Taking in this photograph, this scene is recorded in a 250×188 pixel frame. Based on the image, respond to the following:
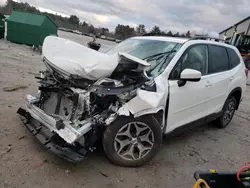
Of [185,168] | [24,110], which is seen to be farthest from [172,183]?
[24,110]

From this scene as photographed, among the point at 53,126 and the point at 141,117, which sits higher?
the point at 141,117

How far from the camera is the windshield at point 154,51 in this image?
340cm

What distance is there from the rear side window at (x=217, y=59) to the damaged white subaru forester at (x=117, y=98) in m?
0.26

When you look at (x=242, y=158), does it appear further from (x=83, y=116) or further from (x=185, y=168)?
(x=83, y=116)

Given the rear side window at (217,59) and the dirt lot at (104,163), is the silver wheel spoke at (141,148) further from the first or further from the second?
the rear side window at (217,59)

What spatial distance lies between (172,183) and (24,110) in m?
2.31

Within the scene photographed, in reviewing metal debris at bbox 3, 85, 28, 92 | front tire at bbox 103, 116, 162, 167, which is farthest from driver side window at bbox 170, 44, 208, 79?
metal debris at bbox 3, 85, 28, 92

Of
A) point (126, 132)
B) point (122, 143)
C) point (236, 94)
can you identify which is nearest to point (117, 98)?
point (126, 132)

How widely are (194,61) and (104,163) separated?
211cm

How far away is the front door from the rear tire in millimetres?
962

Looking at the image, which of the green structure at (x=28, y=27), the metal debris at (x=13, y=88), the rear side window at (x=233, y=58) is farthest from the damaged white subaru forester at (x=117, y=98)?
the green structure at (x=28, y=27)

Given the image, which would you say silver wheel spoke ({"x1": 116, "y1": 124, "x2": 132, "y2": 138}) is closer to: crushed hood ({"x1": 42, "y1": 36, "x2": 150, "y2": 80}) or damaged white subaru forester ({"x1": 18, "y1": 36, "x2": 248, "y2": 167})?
damaged white subaru forester ({"x1": 18, "y1": 36, "x2": 248, "y2": 167})

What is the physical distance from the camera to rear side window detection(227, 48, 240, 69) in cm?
475

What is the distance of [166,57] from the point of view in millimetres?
3494
